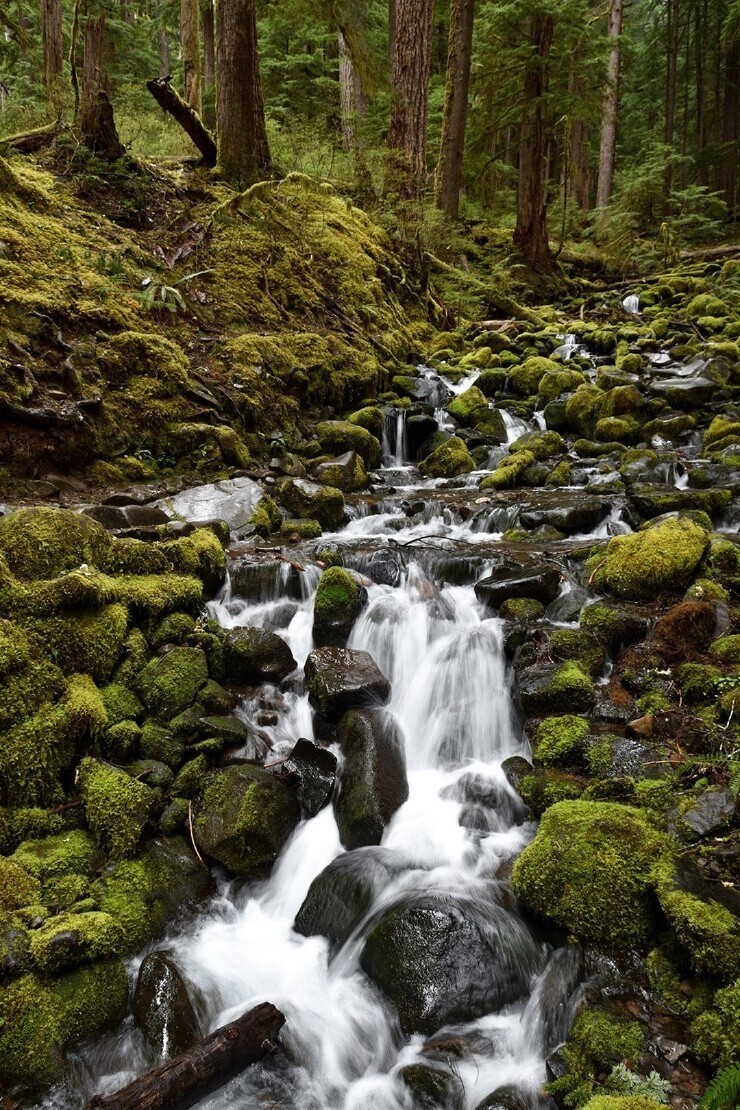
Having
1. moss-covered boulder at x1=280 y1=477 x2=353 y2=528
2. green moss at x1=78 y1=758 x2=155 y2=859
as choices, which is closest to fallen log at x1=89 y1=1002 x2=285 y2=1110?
green moss at x1=78 y1=758 x2=155 y2=859

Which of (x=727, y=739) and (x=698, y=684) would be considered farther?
(x=698, y=684)

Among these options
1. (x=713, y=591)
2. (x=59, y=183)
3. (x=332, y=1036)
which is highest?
(x=59, y=183)

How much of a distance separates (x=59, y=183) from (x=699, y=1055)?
41.0 ft

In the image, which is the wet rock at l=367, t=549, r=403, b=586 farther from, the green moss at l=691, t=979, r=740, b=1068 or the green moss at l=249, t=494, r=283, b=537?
the green moss at l=691, t=979, r=740, b=1068

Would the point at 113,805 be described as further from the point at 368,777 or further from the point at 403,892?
the point at 403,892

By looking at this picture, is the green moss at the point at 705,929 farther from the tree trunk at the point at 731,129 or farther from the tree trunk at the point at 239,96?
the tree trunk at the point at 731,129

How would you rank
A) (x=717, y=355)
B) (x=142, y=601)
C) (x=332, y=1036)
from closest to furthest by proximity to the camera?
(x=332, y=1036), (x=142, y=601), (x=717, y=355)

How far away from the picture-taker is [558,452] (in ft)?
34.5

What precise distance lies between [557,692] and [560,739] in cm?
42

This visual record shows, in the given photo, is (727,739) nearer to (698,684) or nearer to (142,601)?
(698,684)

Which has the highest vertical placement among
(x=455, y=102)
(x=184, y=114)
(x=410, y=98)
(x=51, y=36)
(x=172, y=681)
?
(x=51, y=36)

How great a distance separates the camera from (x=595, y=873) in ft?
10.7

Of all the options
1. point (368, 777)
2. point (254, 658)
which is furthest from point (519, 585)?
point (254, 658)

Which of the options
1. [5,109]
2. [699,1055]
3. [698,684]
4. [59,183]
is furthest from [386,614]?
[5,109]
